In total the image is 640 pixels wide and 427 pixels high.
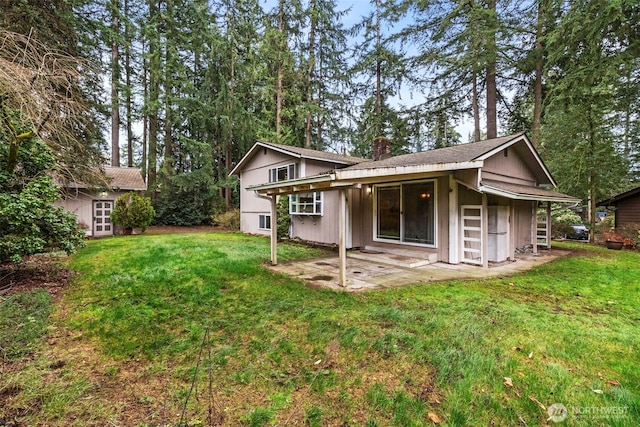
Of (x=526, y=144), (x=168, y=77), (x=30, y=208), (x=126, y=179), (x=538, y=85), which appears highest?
(x=168, y=77)

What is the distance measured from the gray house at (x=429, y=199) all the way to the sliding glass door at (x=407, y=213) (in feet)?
0.09

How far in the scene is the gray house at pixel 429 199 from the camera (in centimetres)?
596

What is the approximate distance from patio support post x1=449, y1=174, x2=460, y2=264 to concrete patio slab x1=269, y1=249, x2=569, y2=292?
10.1 inches

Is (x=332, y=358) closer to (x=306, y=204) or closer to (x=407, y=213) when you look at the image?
(x=407, y=213)

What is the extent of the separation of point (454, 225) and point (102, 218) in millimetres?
14328

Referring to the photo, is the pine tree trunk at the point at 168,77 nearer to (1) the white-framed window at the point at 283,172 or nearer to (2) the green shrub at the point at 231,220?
(2) the green shrub at the point at 231,220

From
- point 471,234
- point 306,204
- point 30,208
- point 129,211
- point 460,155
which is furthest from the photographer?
point 129,211

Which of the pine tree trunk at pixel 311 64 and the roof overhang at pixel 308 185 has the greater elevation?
the pine tree trunk at pixel 311 64

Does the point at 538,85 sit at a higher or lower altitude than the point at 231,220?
higher

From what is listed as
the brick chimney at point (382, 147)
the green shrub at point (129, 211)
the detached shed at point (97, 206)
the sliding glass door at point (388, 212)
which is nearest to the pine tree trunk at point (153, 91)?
the detached shed at point (97, 206)

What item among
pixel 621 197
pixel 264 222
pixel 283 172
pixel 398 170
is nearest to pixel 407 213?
pixel 398 170

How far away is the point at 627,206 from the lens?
1265 cm

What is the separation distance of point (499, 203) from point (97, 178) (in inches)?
464

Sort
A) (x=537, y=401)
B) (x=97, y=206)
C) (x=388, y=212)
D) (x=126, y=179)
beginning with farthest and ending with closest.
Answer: (x=126, y=179), (x=97, y=206), (x=388, y=212), (x=537, y=401)
